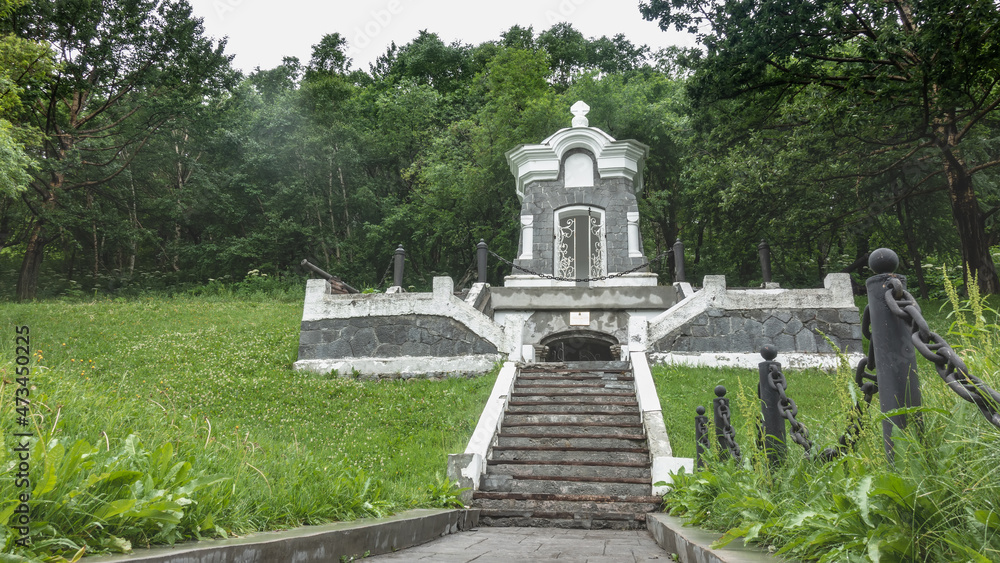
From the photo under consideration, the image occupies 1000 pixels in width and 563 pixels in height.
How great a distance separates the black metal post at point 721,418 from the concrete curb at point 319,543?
2.72 metres

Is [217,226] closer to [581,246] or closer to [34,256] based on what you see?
[34,256]

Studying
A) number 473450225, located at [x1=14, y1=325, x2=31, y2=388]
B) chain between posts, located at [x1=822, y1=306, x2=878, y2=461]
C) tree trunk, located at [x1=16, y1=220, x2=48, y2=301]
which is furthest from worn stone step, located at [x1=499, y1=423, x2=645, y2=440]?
tree trunk, located at [x1=16, y1=220, x2=48, y2=301]

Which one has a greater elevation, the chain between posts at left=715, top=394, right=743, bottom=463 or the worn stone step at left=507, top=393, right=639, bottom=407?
the worn stone step at left=507, top=393, right=639, bottom=407

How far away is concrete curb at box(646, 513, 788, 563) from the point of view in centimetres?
285

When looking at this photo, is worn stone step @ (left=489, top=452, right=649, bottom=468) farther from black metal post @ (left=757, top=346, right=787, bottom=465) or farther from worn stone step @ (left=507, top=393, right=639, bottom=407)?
black metal post @ (left=757, top=346, right=787, bottom=465)

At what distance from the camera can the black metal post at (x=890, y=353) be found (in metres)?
2.70

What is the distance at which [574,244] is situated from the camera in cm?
1862

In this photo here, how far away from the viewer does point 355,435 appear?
9008 mm

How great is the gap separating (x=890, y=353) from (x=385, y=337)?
39.8 ft

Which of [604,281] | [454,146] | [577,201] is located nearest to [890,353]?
[604,281]

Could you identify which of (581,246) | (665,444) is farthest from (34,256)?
(665,444)

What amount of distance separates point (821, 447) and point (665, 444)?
414 cm

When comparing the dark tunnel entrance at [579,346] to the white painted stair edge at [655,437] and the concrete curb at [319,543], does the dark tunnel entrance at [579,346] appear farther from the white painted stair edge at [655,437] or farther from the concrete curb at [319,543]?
the concrete curb at [319,543]

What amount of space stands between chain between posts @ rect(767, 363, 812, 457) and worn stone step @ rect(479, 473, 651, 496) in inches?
137
